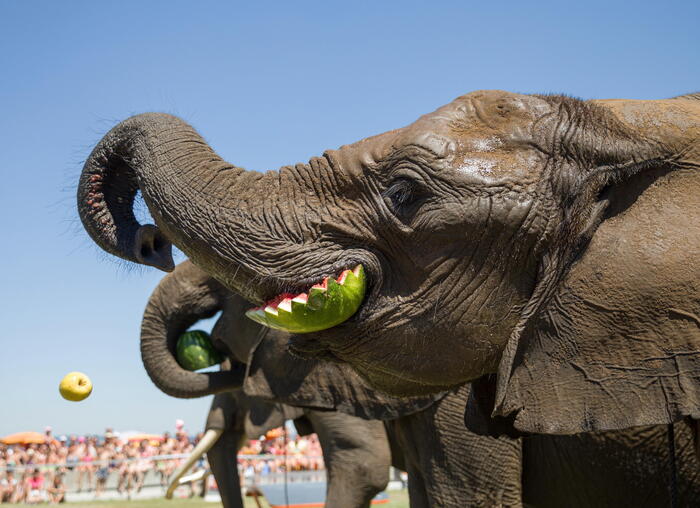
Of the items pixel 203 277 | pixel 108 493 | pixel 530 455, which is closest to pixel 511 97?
pixel 530 455

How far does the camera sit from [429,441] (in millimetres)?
5504

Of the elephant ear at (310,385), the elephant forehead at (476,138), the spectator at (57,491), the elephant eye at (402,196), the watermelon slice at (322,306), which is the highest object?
the elephant forehead at (476,138)

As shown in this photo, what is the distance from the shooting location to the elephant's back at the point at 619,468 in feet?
12.0

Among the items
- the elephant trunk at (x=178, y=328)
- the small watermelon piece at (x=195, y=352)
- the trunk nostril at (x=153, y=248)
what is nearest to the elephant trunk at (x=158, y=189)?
the trunk nostril at (x=153, y=248)

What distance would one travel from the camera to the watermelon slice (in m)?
2.93

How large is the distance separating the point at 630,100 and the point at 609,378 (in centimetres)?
96

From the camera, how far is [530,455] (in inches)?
198

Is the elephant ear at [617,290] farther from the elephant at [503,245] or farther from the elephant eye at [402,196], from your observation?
the elephant eye at [402,196]

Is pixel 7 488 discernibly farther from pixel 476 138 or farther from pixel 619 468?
pixel 476 138

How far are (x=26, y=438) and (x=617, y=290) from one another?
1021 inches

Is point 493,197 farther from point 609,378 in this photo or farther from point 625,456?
point 625,456

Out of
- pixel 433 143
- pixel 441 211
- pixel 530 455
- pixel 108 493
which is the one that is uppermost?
pixel 433 143

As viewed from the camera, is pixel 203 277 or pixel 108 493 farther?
pixel 108 493

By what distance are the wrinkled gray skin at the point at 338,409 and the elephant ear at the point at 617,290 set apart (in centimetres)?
241
